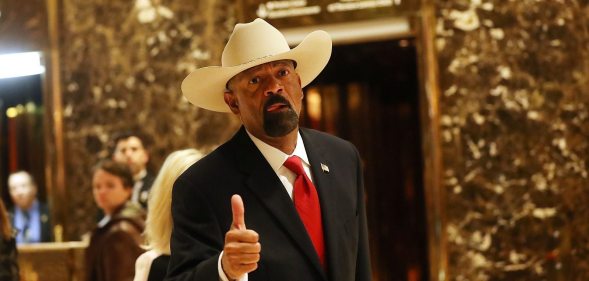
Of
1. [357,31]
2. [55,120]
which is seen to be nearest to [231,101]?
[357,31]

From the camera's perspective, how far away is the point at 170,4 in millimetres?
6777

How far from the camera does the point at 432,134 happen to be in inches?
245

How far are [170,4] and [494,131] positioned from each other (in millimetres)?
2471

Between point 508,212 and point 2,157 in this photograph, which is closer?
point 508,212

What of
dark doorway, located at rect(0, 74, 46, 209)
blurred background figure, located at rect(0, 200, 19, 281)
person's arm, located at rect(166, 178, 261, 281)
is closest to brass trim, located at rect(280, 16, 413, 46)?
dark doorway, located at rect(0, 74, 46, 209)

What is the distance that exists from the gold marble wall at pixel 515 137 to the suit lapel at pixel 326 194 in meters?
3.75

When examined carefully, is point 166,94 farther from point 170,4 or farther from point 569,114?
point 569,114

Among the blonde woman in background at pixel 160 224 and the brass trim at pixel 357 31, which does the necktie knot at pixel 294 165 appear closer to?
the blonde woman in background at pixel 160 224

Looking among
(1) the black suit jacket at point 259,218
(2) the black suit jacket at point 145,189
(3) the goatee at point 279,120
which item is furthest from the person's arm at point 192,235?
(2) the black suit jacket at point 145,189

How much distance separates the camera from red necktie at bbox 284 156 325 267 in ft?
8.13

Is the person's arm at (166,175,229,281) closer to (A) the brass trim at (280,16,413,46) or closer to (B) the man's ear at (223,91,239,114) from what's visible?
(B) the man's ear at (223,91,239,114)

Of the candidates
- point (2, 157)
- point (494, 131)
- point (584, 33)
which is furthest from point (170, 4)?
point (584, 33)

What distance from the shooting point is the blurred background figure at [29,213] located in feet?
22.9

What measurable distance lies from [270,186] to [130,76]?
4.57 metres
